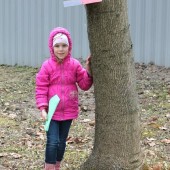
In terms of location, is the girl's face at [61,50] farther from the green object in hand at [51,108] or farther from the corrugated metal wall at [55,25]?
the corrugated metal wall at [55,25]

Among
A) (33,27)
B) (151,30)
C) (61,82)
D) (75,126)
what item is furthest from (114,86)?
(33,27)

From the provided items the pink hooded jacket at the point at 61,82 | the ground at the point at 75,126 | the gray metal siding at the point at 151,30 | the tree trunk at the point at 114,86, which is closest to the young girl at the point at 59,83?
the pink hooded jacket at the point at 61,82

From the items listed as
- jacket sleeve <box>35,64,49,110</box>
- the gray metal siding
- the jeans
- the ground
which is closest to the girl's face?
jacket sleeve <box>35,64,49,110</box>

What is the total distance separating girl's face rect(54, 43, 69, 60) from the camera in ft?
14.1

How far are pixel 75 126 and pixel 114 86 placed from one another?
2.59 meters

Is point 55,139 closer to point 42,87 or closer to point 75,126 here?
point 42,87

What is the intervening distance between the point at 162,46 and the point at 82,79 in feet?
20.0

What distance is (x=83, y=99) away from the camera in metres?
8.12

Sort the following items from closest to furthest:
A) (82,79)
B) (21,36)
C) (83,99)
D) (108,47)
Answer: (108,47)
(82,79)
(83,99)
(21,36)

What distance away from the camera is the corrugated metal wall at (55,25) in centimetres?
1015

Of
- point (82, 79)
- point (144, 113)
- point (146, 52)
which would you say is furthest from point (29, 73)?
point (82, 79)

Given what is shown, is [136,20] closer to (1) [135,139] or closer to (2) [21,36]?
(2) [21,36]

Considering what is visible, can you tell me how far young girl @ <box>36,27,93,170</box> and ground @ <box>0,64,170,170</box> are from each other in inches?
27.5

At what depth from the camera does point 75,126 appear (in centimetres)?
653
